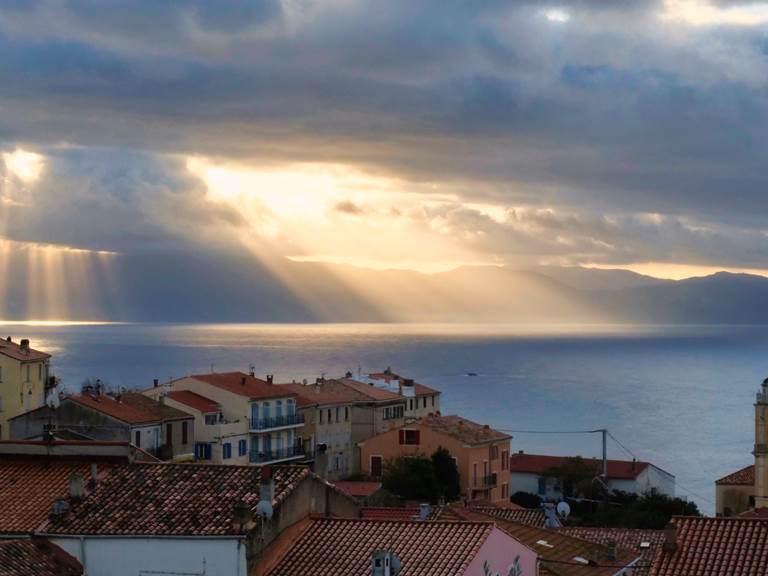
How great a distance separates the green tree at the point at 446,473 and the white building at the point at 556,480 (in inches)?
345

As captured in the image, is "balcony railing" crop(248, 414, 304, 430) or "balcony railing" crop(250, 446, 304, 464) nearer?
"balcony railing" crop(250, 446, 304, 464)

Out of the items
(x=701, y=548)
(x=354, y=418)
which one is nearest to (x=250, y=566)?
(x=701, y=548)

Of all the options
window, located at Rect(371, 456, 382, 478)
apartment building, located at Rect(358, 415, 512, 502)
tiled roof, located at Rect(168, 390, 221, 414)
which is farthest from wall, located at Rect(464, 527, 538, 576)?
window, located at Rect(371, 456, 382, 478)

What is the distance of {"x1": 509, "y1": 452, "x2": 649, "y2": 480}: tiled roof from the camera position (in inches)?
3607

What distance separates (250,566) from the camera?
23.9 m

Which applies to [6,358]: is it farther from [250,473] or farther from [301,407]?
[250,473]

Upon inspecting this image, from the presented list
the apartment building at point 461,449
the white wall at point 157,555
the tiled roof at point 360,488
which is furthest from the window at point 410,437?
the white wall at point 157,555

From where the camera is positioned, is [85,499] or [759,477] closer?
[85,499]

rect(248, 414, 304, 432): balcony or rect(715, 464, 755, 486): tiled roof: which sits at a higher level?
rect(248, 414, 304, 432): balcony

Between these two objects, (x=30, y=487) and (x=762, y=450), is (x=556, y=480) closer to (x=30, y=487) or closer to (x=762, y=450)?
(x=762, y=450)

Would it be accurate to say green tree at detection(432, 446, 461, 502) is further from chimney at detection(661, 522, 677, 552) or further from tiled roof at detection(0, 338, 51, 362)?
chimney at detection(661, 522, 677, 552)

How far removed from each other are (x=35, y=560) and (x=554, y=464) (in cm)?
7240

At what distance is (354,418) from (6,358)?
25.4m

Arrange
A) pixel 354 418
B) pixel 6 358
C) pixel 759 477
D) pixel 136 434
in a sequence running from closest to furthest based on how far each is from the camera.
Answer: pixel 759 477
pixel 136 434
pixel 6 358
pixel 354 418
